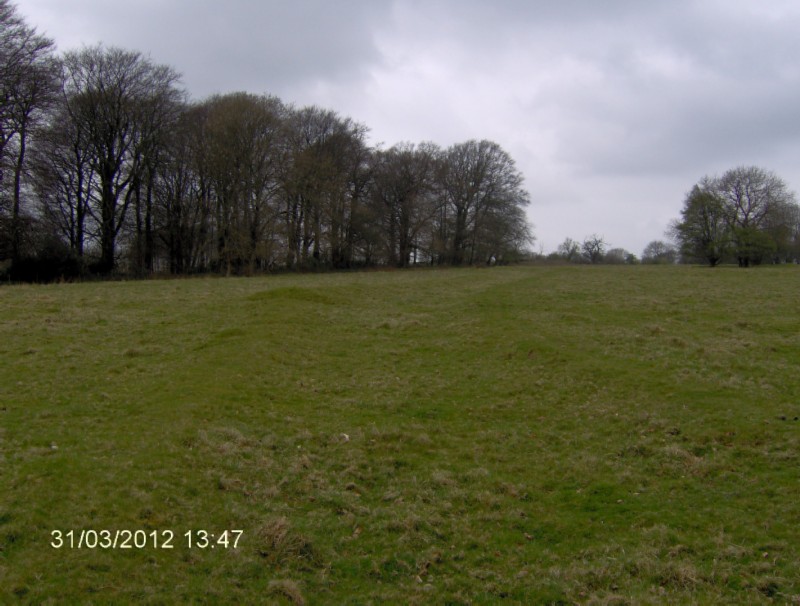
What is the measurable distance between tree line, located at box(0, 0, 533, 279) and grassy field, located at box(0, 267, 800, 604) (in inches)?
817

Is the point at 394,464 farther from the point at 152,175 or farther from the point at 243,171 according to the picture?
the point at 152,175

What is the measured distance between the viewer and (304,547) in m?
5.91

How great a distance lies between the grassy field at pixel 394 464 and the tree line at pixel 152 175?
20752mm

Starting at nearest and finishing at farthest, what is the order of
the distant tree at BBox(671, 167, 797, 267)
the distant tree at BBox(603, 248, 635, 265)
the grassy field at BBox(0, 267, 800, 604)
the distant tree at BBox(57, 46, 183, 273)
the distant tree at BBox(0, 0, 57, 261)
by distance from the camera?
the grassy field at BBox(0, 267, 800, 604)
the distant tree at BBox(0, 0, 57, 261)
the distant tree at BBox(57, 46, 183, 273)
the distant tree at BBox(671, 167, 797, 267)
the distant tree at BBox(603, 248, 635, 265)

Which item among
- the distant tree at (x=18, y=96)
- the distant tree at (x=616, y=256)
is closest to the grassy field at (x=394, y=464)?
the distant tree at (x=18, y=96)

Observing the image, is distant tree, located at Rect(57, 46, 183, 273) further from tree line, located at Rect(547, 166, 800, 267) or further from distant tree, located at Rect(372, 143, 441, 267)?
tree line, located at Rect(547, 166, 800, 267)

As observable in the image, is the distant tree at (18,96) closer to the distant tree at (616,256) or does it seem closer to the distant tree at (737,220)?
the distant tree at (737,220)

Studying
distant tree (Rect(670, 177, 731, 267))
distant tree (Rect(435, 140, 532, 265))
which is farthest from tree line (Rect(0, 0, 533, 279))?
distant tree (Rect(670, 177, 731, 267))

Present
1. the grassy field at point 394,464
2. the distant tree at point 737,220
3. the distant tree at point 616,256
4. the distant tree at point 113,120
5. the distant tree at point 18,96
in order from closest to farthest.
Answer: the grassy field at point 394,464
the distant tree at point 18,96
the distant tree at point 113,120
the distant tree at point 737,220
the distant tree at point 616,256

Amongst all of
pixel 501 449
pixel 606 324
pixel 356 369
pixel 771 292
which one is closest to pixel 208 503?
pixel 501 449

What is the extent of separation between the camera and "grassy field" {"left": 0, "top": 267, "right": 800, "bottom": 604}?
5.39 metres

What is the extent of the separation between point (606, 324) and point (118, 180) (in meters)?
37.4

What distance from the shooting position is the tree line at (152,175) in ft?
108

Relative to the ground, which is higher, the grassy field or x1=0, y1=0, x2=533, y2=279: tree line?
x1=0, y1=0, x2=533, y2=279: tree line
